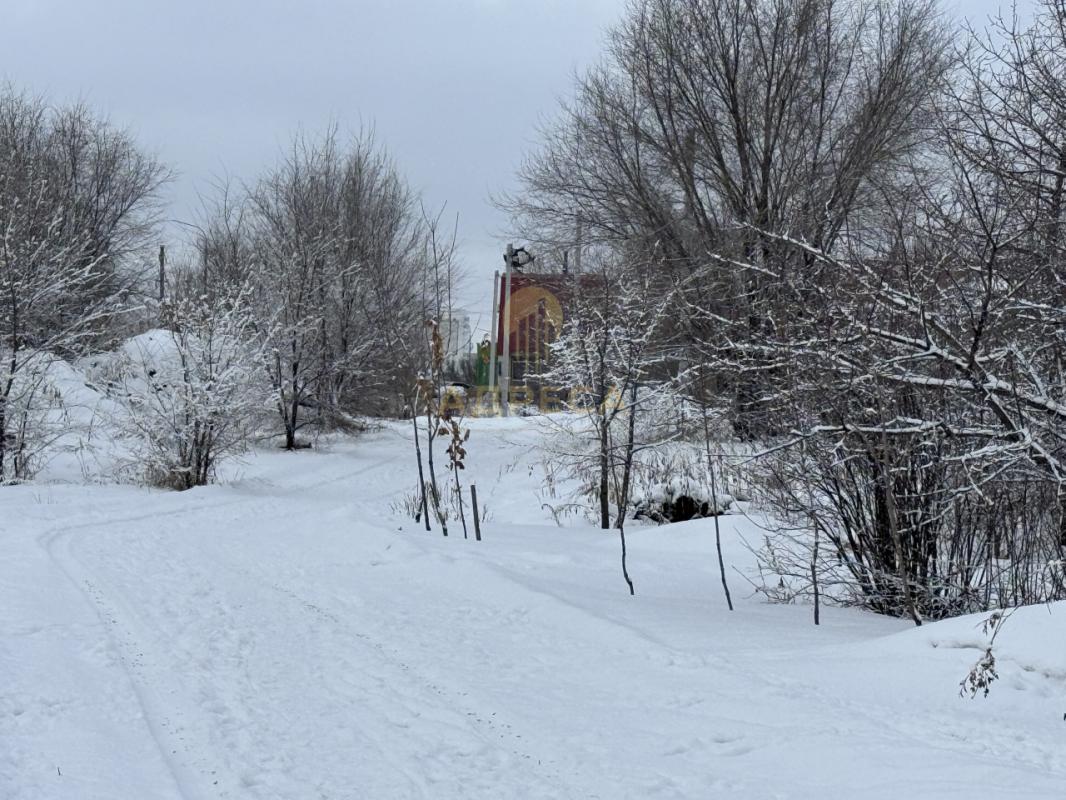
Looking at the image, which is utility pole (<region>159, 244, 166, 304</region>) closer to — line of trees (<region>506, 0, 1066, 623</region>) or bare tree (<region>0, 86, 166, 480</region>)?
bare tree (<region>0, 86, 166, 480</region>)

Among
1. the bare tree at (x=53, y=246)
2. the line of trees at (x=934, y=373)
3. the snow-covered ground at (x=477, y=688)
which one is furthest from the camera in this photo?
the bare tree at (x=53, y=246)

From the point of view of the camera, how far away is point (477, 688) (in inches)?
189

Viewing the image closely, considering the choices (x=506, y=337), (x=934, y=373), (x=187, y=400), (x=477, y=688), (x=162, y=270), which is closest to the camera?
(x=477, y=688)

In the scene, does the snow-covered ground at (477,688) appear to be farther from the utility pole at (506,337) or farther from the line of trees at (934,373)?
the utility pole at (506,337)

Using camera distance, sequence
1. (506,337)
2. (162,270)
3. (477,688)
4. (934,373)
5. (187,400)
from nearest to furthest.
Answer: (477,688), (934,373), (187,400), (162,270), (506,337)

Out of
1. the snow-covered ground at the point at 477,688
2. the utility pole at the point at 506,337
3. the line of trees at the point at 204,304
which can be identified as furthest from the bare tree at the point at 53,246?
the utility pole at the point at 506,337

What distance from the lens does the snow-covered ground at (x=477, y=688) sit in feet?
11.7

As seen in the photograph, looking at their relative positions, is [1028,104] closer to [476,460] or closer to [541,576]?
[541,576]

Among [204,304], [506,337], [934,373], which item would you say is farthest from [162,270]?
[934,373]

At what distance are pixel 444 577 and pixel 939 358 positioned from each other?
4.10 meters

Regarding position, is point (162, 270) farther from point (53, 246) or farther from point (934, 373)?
point (934, 373)

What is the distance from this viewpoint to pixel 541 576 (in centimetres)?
783

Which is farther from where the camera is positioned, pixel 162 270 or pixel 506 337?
pixel 506 337

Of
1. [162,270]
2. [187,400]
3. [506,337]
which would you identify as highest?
[162,270]
